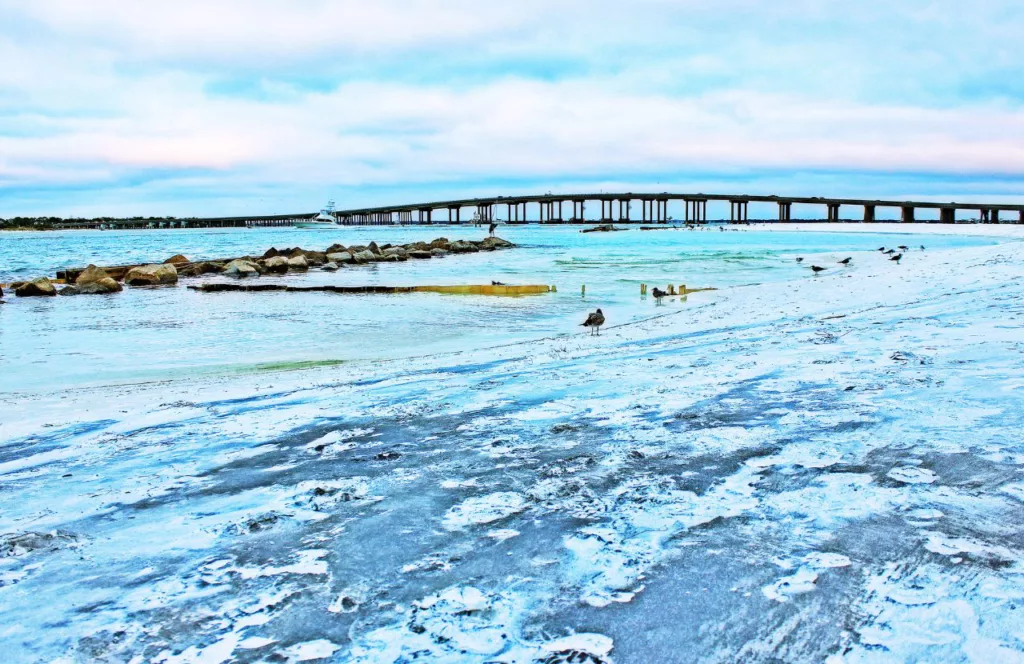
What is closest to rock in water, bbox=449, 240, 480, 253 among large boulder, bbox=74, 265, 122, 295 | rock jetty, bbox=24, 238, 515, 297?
rock jetty, bbox=24, 238, 515, 297

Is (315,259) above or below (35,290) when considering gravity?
Result: above

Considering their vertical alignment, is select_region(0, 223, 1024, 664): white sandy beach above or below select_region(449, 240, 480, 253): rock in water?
below


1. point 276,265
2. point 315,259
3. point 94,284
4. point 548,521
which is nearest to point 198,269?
point 276,265

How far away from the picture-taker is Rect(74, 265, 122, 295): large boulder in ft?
74.5

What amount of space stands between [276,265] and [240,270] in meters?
2.13

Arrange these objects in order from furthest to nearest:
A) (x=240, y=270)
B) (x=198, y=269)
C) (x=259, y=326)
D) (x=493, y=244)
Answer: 1. (x=493, y=244)
2. (x=198, y=269)
3. (x=240, y=270)
4. (x=259, y=326)

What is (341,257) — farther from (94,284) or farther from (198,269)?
(94,284)

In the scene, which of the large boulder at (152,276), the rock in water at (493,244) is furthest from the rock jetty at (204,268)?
the rock in water at (493,244)

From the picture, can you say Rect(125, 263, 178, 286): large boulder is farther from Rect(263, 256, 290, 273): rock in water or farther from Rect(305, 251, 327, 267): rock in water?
Rect(305, 251, 327, 267): rock in water

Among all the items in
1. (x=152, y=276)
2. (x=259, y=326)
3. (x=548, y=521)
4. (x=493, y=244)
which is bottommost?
(x=259, y=326)

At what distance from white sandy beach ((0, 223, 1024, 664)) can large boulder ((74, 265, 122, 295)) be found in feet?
61.9

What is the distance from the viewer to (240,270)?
3002 centimetres

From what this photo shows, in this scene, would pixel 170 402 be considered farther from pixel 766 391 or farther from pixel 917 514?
pixel 917 514

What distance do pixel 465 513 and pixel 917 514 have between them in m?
1.97
